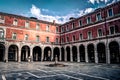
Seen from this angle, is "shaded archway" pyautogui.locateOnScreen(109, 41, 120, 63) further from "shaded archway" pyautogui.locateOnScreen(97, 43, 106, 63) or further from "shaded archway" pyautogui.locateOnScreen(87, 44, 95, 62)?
"shaded archway" pyautogui.locateOnScreen(87, 44, 95, 62)

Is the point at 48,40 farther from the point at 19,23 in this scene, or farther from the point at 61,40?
the point at 19,23

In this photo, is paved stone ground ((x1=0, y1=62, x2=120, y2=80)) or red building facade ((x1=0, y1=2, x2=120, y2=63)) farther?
red building facade ((x1=0, y1=2, x2=120, y2=63))

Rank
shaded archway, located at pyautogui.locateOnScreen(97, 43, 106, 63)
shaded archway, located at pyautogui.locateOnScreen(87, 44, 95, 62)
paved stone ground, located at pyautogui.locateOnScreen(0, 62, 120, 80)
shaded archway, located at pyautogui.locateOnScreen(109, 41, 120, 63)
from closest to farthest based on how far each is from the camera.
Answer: paved stone ground, located at pyautogui.locateOnScreen(0, 62, 120, 80)
shaded archway, located at pyautogui.locateOnScreen(109, 41, 120, 63)
shaded archway, located at pyautogui.locateOnScreen(97, 43, 106, 63)
shaded archway, located at pyautogui.locateOnScreen(87, 44, 95, 62)

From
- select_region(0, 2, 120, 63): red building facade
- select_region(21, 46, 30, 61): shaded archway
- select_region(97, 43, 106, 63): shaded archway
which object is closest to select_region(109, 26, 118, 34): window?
select_region(0, 2, 120, 63): red building facade

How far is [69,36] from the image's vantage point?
34938 mm

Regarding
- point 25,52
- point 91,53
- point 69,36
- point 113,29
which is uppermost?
point 113,29

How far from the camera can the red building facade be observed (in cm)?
2489

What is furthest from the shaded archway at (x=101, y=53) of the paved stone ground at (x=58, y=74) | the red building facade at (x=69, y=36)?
the paved stone ground at (x=58, y=74)

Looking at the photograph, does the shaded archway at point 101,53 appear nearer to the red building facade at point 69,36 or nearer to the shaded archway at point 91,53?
the red building facade at point 69,36

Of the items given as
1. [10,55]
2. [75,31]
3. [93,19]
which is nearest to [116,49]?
[93,19]

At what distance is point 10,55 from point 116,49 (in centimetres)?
2604

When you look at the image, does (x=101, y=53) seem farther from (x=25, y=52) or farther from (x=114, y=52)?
(x=25, y=52)

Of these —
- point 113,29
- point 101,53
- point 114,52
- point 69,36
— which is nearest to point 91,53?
point 101,53

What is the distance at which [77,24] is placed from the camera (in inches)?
1278
